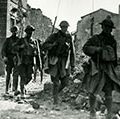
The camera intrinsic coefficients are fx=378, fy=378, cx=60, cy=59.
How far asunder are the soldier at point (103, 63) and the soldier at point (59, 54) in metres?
2.05

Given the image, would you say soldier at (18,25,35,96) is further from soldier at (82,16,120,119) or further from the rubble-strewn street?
soldier at (82,16,120,119)

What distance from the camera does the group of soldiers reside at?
25.0 feet

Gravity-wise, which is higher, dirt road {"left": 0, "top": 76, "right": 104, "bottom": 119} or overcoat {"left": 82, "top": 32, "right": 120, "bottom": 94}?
overcoat {"left": 82, "top": 32, "right": 120, "bottom": 94}

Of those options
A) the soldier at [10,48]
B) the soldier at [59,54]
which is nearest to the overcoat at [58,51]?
the soldier at [59,54]

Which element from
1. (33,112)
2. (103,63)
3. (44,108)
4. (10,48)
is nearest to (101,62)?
(103,63)

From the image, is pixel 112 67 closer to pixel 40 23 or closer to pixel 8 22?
pixel 8 22

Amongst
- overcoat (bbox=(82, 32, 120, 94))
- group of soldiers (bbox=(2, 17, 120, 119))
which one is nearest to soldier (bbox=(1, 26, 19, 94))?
group of soldiers (bbox=(2, 17, 120, 119))

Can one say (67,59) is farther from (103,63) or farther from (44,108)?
(103,63)

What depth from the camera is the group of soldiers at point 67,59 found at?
25.0 ft

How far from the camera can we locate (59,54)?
9.75 meters

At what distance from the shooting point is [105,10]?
48531 mm

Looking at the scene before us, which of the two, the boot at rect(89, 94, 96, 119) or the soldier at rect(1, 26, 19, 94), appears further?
the soldier at rect(1, 26, 19, 94)

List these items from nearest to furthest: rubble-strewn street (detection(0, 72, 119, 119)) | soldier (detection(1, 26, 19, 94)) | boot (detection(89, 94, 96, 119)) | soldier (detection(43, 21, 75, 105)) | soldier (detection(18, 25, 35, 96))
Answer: boot (detection(89, 94, 96, 119)) < rubble-strewn street (detection(0, 72, 119, 119)) < soldier (detection(43, 21, 75, 105)) < soldier (detection(18, 25, 35, 96)) < soldier (detection(1, 26, 19, 94))

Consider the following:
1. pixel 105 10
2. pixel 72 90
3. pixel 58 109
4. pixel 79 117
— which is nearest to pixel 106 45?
pixel 79 117
